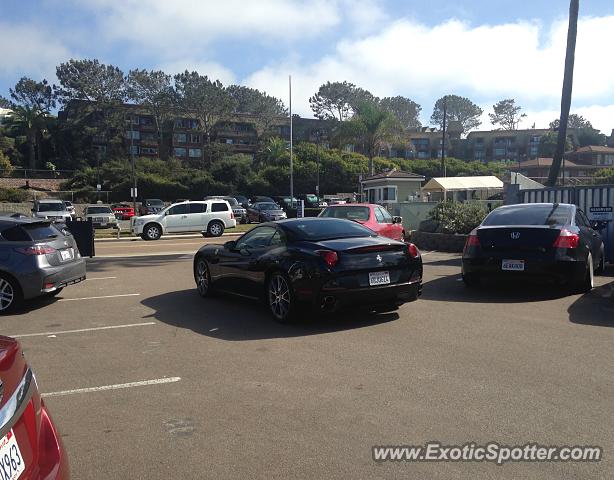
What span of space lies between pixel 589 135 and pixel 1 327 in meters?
126

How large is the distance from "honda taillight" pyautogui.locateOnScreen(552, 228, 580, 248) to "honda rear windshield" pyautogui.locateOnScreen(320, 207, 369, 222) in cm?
592

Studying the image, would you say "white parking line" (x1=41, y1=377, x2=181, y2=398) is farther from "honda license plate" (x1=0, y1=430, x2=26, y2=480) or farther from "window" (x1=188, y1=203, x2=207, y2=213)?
"window" (x1=188, y1=203, x2=207, y2=213)

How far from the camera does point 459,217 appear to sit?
16.7m

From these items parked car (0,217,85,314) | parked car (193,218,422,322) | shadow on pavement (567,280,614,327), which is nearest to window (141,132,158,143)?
parked car (0,217,85,314)

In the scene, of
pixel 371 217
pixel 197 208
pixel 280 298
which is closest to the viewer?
pixel 280 298

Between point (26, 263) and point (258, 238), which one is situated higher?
point (258, 238)

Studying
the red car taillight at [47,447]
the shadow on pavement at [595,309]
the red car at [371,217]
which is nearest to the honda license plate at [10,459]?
the red car taillight at [47,447]

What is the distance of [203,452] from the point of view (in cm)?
369

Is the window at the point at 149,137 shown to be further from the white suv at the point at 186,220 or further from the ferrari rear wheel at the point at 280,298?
the ferrari rear wheel at the point at 280,298

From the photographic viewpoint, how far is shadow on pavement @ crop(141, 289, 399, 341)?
690cm

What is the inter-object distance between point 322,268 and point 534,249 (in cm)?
374

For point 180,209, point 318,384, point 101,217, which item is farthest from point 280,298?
point 101,217

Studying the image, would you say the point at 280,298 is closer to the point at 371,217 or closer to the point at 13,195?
the point at 371,217

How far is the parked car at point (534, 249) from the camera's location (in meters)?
8.46
